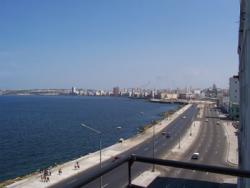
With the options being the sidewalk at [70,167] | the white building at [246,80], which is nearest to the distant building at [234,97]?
the sidewalk at [70,167]

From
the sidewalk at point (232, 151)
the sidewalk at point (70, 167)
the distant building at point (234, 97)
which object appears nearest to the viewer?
the sidewalk at point (70, 167)

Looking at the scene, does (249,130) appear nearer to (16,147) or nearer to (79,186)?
(79,186)

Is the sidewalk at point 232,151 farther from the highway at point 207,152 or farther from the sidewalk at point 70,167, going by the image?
the sidewalk at point 70,167

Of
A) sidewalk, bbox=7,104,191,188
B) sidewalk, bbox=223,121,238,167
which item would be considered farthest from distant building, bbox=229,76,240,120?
sidewalk, bbox=7,104,191,188

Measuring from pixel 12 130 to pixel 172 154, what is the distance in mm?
54629

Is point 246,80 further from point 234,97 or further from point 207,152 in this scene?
point 234,97

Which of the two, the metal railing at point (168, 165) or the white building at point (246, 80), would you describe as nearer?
the metal railing at point (168, 165)

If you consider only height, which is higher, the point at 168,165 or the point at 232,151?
the point at 168,165

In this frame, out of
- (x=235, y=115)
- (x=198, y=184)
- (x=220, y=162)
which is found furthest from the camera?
(x=235, y=115)

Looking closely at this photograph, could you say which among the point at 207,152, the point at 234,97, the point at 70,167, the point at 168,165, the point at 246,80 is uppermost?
the point at 246,80

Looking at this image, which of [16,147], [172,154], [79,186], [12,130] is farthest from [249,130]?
[12,130]

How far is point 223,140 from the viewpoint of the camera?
70688 millimetres

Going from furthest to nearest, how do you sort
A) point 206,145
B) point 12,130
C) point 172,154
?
1. point 12,130
2. point 206,145
3. point 172,154

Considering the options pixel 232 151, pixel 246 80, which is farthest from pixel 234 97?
pixel 246 80
